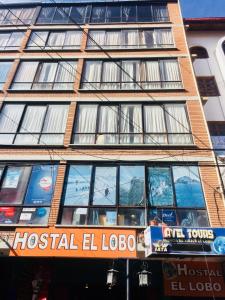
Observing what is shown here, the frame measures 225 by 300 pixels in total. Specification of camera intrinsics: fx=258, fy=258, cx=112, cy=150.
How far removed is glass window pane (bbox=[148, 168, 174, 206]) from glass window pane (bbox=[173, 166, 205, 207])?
0.28 metres

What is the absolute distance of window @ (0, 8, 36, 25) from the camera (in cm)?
1852

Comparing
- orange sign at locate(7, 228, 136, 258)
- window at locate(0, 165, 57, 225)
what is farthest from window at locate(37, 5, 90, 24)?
orange sign at locate(7, 228, 136, 258)

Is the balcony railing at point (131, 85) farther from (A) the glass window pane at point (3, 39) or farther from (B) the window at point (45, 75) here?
(A) the glass window pane at point (3, 39)

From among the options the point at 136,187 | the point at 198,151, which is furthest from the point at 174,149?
the point at 136,187

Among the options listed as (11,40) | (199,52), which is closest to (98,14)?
(11,40)

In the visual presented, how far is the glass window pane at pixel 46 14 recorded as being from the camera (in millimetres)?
18531

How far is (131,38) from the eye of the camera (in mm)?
16906

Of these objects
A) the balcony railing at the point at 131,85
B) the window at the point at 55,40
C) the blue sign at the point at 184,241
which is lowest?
the blue sign at the point at 184,241

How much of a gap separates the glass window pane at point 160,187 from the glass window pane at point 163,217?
296 millimetres

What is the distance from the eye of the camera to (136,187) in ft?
35.2

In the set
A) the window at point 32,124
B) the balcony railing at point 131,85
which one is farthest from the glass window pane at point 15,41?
the balcony railing at point 131,85

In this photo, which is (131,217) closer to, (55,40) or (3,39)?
(55,40)

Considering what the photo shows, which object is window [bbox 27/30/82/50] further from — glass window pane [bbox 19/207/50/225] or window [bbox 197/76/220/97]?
glass window pane [bbox 19/207/50/225]

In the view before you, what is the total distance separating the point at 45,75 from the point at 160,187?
939cm
